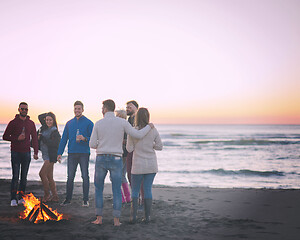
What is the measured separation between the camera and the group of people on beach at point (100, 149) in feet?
13.9

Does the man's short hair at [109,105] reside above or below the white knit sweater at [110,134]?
above

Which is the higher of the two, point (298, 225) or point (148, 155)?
point (148, 155)

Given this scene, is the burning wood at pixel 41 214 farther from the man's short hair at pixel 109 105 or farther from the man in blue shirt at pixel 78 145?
the man's short hair at pixel 109 105

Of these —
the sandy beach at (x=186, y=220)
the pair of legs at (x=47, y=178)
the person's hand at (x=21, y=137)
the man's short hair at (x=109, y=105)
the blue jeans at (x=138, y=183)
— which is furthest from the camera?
the pair of legs at (x=47, y=178)

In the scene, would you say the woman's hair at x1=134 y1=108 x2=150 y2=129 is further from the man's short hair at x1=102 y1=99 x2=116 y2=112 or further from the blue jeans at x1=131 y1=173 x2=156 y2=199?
the blue jeans at x1=131 y1=173 x2=156 y2=199

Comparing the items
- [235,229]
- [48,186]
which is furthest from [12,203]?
[235,229]

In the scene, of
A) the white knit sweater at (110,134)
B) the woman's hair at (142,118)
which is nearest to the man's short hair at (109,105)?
the white knit sweater at (110,134)

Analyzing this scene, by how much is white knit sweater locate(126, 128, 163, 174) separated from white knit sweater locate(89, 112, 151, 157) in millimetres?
205

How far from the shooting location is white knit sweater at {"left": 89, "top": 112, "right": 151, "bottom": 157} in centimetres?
419

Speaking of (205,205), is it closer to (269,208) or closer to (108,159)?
(269,208)

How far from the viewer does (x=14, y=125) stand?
228 inches

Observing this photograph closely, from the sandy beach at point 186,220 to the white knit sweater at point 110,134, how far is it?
1.13m

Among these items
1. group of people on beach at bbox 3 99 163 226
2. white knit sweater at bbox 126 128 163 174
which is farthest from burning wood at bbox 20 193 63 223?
white knit sweater at bbox 126 128 163 174

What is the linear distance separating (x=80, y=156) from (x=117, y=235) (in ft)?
6.82
